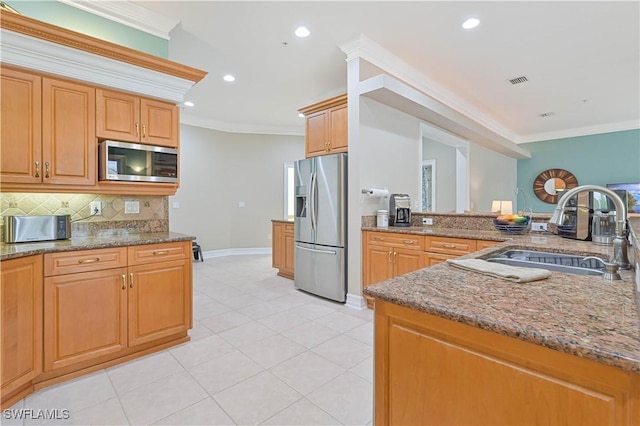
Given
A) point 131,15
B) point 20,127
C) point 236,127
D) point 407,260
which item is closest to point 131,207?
point 20,127

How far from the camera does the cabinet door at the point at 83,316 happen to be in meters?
1.91

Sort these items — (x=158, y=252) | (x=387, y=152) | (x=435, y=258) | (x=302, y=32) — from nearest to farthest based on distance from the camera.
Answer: (x=158, y=252) < (x=435, y=258) < (x=302, y=32) < (x=387, y=152)

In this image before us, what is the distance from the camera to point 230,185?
21.7 feet

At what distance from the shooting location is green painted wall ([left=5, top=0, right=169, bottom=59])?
2334mm

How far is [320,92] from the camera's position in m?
4.79

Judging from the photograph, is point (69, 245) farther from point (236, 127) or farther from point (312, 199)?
point (236, 127)

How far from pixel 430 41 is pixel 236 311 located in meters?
3.59

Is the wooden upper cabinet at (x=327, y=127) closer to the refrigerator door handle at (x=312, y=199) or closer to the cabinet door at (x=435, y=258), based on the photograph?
the refrigerator door handle at (x=312, y=199)

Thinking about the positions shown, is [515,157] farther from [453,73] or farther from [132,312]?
[132,312]

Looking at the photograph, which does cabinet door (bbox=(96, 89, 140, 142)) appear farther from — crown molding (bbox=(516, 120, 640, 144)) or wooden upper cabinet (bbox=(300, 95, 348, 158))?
crown molding (bbox=(516, 120, 640, 144))

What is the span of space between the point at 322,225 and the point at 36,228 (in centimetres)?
253

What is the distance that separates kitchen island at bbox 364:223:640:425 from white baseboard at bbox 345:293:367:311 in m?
2.29

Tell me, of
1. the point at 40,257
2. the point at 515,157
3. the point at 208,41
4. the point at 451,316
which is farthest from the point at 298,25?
the point at 515,157

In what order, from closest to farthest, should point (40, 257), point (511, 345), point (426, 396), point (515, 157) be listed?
point (511, 345) < point (426, 396) < point (40, 257) < point (515, 157)
